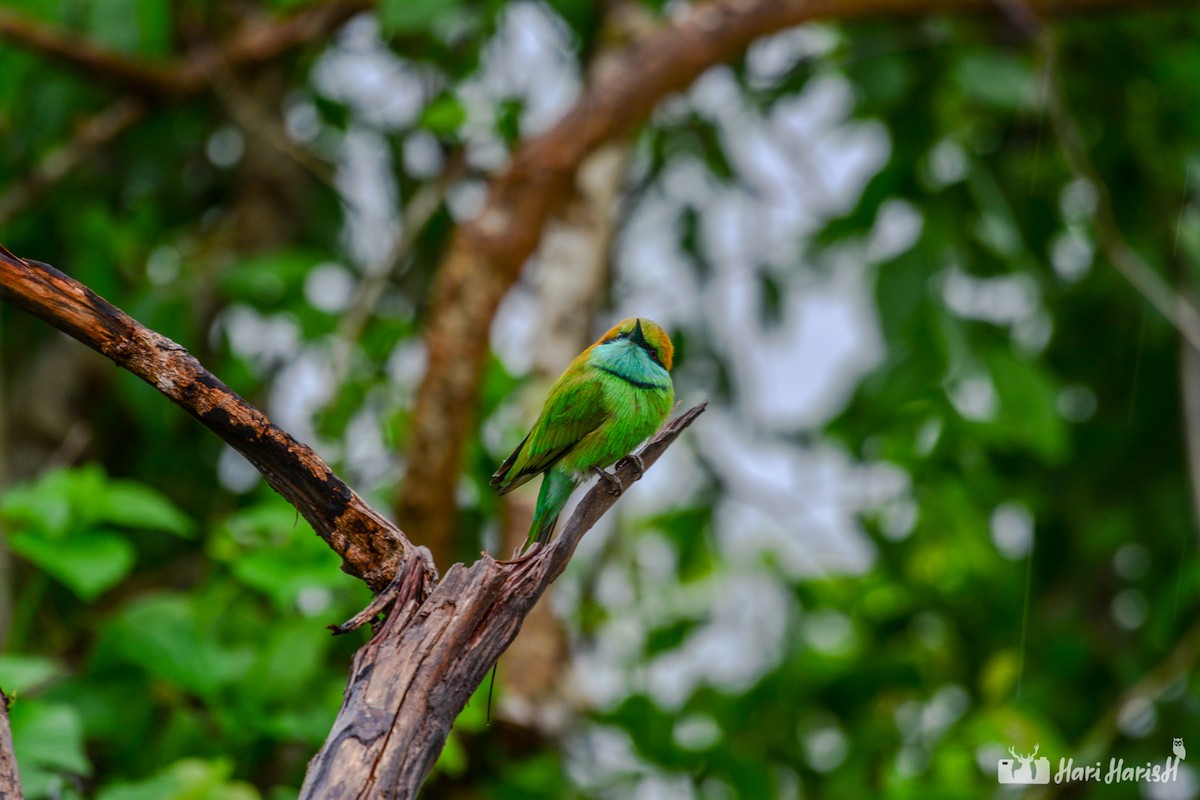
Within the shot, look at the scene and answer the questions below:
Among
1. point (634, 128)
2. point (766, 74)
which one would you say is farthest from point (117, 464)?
point (766, 74)

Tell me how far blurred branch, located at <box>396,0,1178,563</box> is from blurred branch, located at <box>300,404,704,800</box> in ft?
6.46

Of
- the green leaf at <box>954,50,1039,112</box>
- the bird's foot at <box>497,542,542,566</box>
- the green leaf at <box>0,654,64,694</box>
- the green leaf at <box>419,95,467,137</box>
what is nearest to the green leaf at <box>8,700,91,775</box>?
the green leaf at <box>0,654,64,694</box>

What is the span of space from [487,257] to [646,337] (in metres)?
1.54

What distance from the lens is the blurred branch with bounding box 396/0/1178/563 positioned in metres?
3.80

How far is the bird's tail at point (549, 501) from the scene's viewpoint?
8.21 ft

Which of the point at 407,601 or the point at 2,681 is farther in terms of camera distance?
the point at 2,681

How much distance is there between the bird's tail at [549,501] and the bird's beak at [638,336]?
0.31m

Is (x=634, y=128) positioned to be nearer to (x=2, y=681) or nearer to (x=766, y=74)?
(x=766, y=74)

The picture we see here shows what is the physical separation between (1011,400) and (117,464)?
4.07 metres

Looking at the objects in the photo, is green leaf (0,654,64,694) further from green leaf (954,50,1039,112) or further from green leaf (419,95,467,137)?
green leaf (954,50,1039,112)

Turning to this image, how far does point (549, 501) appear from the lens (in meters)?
2.55

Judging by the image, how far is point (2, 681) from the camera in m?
2.78

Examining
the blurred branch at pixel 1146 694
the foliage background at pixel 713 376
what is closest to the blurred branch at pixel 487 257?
the foliage background at pixel 713 376

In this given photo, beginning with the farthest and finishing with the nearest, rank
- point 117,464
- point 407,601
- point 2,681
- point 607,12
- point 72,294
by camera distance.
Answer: point 117,464, point 607,12, point 2,681, point 407,601, point 72,294
